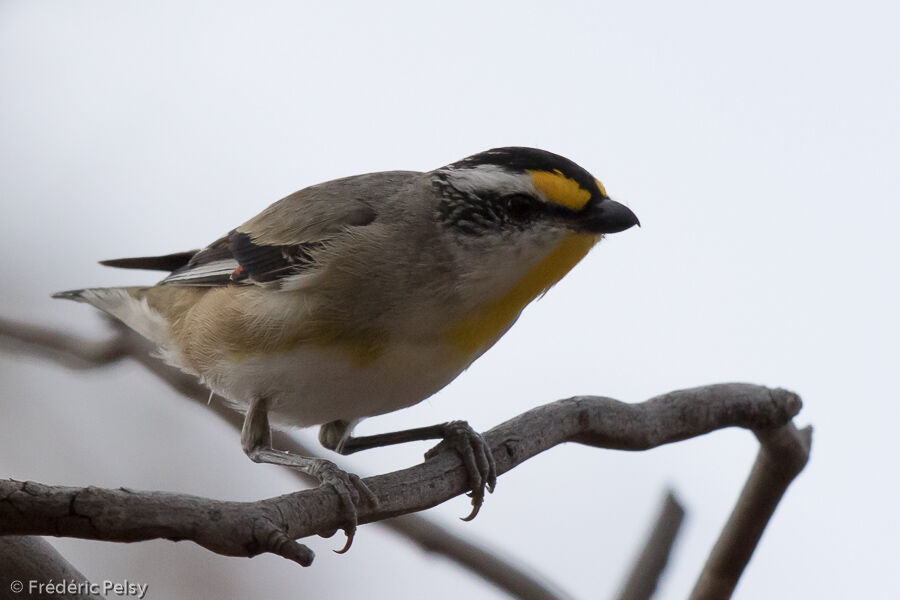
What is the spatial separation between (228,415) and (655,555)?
2.24m

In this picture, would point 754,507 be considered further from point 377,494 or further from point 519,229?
point 377,494

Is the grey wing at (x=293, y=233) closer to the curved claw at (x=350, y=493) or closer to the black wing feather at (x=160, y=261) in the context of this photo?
the black wing feather at (x=160, y=261)

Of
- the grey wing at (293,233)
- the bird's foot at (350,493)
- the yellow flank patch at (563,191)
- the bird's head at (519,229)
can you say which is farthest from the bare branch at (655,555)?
the grey wing at (293,233)

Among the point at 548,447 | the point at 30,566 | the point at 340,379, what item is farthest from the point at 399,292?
the point at 30,566

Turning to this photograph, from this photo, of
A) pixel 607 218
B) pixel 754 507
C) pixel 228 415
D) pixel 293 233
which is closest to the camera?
pixel 607 218

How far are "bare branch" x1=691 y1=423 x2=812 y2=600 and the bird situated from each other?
1.02 metres

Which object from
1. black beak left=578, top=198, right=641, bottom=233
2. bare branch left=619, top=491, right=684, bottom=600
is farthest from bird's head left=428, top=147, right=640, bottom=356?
bare branch left=619, top=491, right=684, bottom=600

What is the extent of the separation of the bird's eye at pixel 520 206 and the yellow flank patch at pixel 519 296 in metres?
0.18

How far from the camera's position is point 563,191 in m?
3.51

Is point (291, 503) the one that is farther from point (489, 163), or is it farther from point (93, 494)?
point (489, 163)

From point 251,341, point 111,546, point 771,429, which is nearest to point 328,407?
point 251,341

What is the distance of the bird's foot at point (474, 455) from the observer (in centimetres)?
355

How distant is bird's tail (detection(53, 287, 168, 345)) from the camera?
4973mm

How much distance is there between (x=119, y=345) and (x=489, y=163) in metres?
2.22
